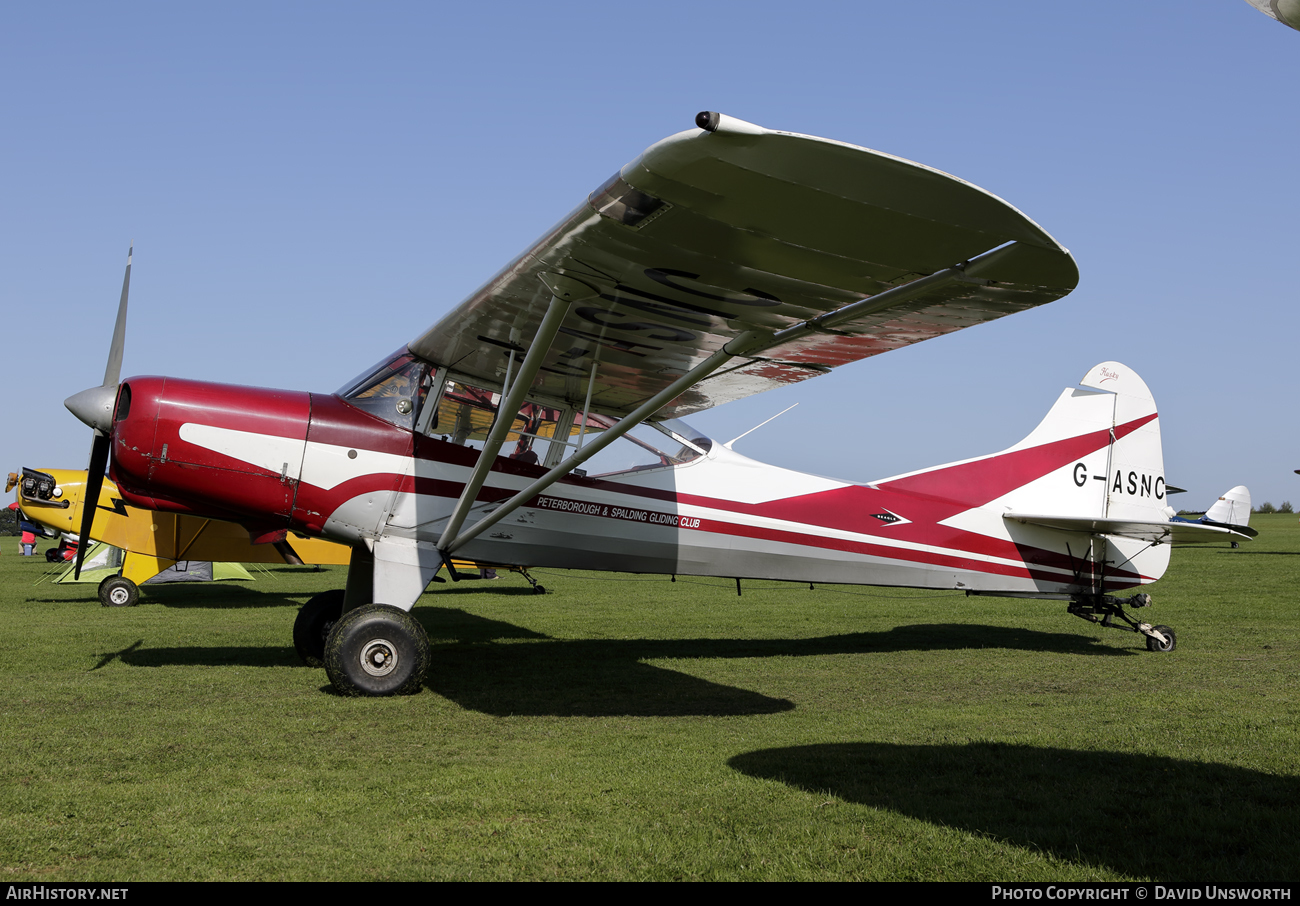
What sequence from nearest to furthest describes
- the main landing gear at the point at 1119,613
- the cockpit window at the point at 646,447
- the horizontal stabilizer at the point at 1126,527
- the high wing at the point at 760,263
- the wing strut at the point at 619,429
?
the high wing at the point at 760,263 → the wing strut at the point at 619,429 → the cockpit window at the point at 646,447 → the horizontal stabilizer at the point at 1126,527 → the main landing gear at the point at 1119,613

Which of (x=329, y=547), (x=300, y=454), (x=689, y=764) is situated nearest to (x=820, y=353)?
(x=689, y=764)

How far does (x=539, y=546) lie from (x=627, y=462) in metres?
1.04

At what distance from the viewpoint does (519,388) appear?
5703 millimetres

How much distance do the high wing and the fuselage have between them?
3.36 feet

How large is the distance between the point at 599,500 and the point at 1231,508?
33859 millimetres

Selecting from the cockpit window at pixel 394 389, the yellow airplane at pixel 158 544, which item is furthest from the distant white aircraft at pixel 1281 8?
the yellow airplane at pixel 158 544

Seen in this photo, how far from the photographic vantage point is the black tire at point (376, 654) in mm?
5977

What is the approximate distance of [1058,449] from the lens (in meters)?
9.47

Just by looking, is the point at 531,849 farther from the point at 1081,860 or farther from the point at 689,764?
the point at 1081,860

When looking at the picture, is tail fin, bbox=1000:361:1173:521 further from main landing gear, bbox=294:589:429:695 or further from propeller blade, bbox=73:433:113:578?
propeller blade, bbox=73:433:113:578

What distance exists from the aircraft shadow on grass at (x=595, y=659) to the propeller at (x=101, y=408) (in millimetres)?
1469

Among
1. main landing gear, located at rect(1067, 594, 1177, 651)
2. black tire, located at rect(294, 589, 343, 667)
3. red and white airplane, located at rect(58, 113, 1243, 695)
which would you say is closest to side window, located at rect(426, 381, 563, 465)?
red and white airplane, located at rect(58, 113, 1243, 695)

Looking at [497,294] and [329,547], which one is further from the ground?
[497,294]

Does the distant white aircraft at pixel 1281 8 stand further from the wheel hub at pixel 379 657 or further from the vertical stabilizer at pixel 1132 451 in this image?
the vertical stabilizer at pixel 1132 451
